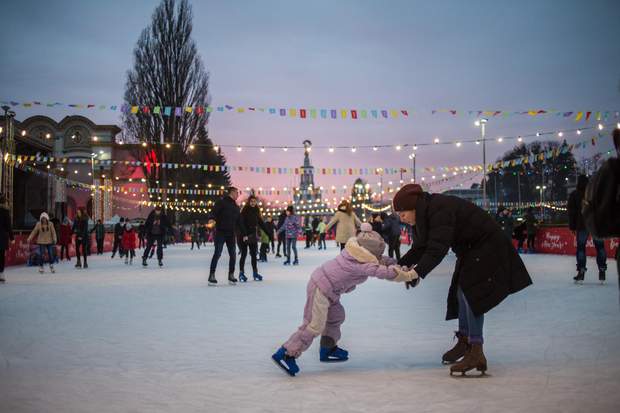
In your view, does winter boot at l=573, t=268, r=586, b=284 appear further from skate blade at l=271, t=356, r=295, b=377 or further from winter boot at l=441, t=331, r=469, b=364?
skate blade at l=271, t=356, r=295, b=377

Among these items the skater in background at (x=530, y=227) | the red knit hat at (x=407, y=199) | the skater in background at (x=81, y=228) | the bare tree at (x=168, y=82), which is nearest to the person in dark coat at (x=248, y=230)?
the skater in background at (x=81, y=228)

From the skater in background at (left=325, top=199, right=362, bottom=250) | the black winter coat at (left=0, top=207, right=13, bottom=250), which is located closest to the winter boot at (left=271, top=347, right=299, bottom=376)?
the black winter coat at (left=0, top=207, right=13, bottom=250)

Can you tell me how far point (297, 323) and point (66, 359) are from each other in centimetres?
262

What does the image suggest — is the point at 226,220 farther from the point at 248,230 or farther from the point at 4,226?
the point at 4,226

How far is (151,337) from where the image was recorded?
604 centimetres

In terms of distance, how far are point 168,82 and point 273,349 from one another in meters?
37.2

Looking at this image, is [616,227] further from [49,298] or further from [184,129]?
[184,129]

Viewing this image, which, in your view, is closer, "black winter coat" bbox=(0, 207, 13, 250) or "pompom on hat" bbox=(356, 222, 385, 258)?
"pompom on hat" bbox=(356, 222, 385, 258)

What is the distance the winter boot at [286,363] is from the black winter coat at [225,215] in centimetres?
731

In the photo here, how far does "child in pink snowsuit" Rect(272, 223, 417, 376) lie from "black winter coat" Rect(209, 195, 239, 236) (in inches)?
282

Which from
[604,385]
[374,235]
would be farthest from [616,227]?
A: [374,235]

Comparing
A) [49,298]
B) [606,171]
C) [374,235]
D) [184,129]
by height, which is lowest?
[49,298]

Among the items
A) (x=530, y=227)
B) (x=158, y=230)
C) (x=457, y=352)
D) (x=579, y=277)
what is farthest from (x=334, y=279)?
(x=530, y=227)

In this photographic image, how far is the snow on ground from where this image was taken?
12.2ft
